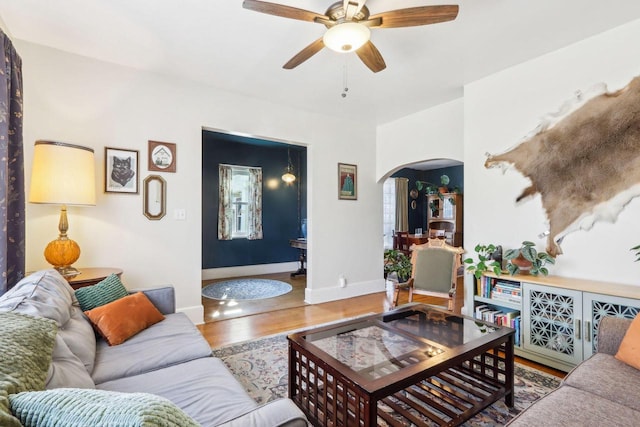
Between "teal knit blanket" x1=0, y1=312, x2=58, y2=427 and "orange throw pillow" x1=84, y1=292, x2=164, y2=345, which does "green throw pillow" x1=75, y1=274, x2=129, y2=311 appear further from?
"teal knit blanket" x1=0, y1=312, x2=58, y2=427

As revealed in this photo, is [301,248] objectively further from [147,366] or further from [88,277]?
[147,366]

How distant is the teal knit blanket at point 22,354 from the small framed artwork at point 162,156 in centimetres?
237

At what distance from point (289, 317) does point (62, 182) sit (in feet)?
8.34

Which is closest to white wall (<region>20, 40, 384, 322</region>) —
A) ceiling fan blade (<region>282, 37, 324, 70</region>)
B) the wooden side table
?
the wooden side table

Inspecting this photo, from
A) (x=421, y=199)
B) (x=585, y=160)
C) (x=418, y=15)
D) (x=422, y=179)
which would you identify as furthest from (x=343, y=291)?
(x=422, y=179)

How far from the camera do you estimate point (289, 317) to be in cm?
365

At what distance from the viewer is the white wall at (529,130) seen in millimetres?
2393

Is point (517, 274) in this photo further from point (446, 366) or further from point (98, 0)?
point (98, 0)

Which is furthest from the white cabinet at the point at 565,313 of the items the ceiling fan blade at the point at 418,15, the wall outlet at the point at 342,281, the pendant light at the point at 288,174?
the pendant light at the point at 288,174

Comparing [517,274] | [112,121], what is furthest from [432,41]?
[112,121]

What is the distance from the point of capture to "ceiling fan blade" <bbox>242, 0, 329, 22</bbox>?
1774 mm

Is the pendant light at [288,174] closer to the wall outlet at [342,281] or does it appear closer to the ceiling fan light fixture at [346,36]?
the wall outlet at [342,281]

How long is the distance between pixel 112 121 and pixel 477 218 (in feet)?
12.7

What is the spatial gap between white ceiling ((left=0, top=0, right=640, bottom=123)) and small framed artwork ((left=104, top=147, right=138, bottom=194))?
34.9 inches
